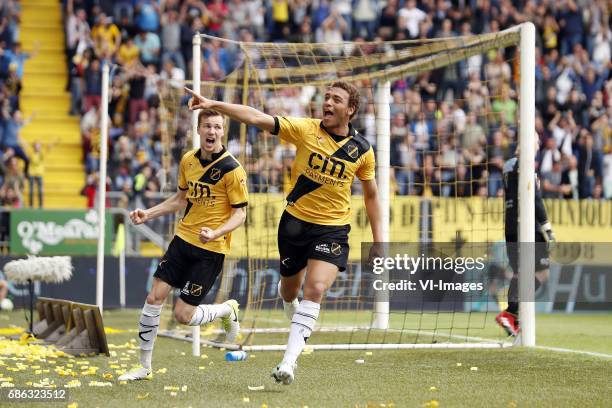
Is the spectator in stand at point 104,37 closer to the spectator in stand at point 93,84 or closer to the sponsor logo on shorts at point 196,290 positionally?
the spectator in stand at point 93,84

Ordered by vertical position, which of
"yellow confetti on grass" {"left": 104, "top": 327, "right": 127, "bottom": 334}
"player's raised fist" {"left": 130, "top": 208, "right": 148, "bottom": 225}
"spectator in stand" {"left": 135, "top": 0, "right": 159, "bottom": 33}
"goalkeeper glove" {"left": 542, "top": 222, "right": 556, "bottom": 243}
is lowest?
"yellow confetti on grass" {"left": 104, "top": 327, "right": 127, "bottom": 334}

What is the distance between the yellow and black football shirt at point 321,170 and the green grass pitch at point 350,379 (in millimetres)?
1346

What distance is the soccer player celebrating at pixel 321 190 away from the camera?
835 cm

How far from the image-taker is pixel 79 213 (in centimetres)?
1944

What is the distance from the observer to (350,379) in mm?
8977

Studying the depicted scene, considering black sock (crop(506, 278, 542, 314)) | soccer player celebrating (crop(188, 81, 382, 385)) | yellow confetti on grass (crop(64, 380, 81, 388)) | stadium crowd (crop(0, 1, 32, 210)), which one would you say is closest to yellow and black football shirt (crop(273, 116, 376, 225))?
soccer player celebrating (crop(188, 81, 382, 385))

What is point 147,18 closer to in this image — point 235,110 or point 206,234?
point 206,234

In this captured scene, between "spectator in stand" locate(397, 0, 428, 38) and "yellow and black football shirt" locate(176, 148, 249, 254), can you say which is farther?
"spectator in stand" locate(397, 0, 428, 38)

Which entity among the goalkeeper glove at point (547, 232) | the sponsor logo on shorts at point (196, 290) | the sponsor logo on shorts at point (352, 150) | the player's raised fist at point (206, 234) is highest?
the sponsor logo on shorts at point (352, 150)

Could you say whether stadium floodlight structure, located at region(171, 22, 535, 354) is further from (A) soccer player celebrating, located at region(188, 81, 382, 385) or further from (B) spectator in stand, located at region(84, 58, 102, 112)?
(B) spectator in stand, located at region(84, 58, 102, 112)

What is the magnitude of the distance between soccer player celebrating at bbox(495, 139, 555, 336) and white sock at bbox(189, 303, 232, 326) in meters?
3.82

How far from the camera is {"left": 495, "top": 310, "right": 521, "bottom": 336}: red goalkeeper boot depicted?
12406 mm

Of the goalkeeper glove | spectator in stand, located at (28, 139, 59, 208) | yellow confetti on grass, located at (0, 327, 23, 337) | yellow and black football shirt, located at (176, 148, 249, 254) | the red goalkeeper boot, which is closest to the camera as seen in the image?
yellow and black football shirt, located at (176, 148, 249, 254)

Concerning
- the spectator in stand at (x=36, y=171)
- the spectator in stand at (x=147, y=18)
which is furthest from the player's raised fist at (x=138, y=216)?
the spectator in stand at (x=147, y=18)
